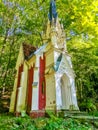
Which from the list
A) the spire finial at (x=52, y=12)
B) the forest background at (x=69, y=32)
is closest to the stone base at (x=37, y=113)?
the forest background at (x=69, y=32)

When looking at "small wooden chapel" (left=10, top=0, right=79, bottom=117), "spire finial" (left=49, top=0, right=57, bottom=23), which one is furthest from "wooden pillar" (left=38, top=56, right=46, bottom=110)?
"spire finial" (left=49, top=0, right=57, bottom=23)

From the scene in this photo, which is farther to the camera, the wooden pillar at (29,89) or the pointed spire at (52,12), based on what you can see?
the pointed spire at (52,12)

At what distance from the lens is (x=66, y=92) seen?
15.6 meters

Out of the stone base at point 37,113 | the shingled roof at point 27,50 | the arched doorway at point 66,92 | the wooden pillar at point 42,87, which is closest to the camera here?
the stone base at point 37,113

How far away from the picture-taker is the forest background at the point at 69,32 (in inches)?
665

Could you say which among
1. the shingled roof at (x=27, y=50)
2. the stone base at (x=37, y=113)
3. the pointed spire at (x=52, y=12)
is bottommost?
the stone base at (x=37, y=113)

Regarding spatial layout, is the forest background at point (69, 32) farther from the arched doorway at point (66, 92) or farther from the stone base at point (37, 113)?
the stone base at point (37, 113)

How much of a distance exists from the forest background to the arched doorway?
368 centimetres

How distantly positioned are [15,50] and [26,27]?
4385 mm

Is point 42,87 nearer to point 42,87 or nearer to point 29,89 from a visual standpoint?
point 42,87

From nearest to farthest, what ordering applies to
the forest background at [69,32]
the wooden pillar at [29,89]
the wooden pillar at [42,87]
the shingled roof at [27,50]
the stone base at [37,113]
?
the stone base at [37,113] < the wooden pillar at [42,87] < the wooden pillar at [29,89] < the forest background at [69,32] < the shingled roof at [27,50]

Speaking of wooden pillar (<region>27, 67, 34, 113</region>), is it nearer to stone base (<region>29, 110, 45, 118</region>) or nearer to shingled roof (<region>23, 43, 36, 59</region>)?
stone base (<region>29, 110, 45, 118</region>)

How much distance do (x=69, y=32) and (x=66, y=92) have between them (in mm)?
8549

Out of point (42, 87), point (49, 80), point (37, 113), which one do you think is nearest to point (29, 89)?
point (42, 87)
